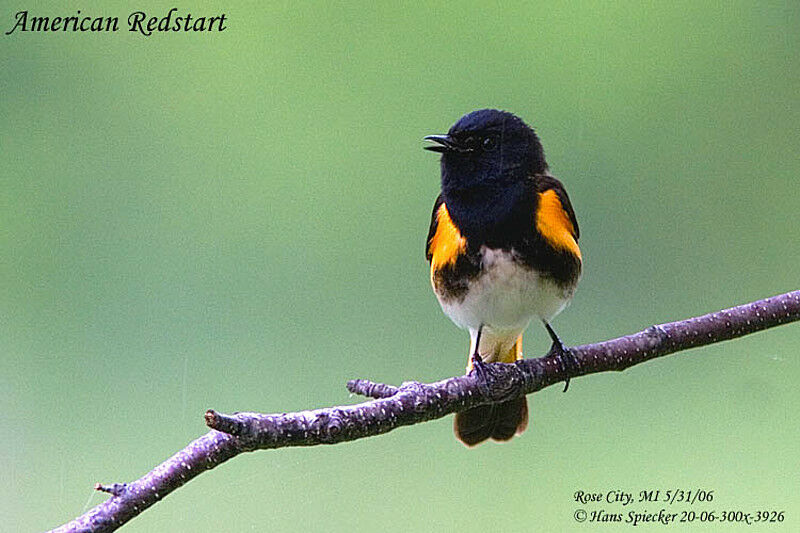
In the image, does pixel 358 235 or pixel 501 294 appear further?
pixel 358 235

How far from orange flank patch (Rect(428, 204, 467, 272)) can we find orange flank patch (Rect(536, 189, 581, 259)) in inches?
6.1

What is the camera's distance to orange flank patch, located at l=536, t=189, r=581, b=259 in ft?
6.42

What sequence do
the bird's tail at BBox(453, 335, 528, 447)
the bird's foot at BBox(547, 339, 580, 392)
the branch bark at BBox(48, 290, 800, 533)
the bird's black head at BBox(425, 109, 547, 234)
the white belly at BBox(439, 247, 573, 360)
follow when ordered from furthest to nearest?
the bird's tail at BBox(453, 335, 528, 447) < the white belly at BBox(439, 247, 573, 360) < the bird's black head at BBox(425, 109, 547, 234) < the bird's foot at BBox(547, 339, 580, 392) < the branch bark at BBox(48, 290, 800, 533)

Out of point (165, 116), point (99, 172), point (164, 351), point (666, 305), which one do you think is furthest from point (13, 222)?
point (666, 305)

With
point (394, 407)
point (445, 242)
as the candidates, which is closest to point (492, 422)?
point (445, 242)

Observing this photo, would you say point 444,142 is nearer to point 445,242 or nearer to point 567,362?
point 445,242

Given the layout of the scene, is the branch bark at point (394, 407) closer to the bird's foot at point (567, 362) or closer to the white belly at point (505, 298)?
the bird's foot at point (567, 362)

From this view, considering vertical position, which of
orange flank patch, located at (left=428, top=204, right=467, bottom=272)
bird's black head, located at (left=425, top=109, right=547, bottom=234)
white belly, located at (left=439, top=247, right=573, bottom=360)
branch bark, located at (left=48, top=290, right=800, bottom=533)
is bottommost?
branch bark, located at (left=48, top=290, right=800, bottom=533)

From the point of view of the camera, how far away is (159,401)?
224cm

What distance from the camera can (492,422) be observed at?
2184mm

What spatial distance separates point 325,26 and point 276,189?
54cm

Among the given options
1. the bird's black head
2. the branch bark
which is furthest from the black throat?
the branch bark

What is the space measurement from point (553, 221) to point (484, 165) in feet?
0.63

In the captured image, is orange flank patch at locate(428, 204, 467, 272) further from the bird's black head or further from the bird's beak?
the bird's beak
